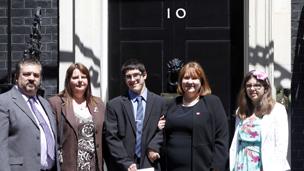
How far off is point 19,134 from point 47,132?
0.85ft

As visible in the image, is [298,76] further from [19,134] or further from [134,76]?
[19,134]

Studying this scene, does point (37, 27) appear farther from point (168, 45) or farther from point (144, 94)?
point (144, 94)

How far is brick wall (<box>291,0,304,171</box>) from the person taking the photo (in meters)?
7.63

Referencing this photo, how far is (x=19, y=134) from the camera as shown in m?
5.35

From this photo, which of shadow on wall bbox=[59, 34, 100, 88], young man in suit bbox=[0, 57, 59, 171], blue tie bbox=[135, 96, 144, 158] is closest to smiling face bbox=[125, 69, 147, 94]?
blue tie bbox=[135, 96, 144, 158]

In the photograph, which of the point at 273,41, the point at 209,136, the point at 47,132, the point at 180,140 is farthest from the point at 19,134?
the point at 273,41

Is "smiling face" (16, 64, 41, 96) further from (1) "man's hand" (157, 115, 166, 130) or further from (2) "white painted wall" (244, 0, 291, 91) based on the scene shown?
(2) "white painted wall" (244, 0, 291, 91)

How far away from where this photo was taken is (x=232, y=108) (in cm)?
805

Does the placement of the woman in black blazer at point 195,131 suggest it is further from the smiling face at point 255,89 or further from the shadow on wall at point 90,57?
the shadow on wall at point 90,57

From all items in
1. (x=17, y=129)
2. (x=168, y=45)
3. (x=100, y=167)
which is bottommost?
(x=100, y=167)

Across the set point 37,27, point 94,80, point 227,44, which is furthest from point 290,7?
point 37,27

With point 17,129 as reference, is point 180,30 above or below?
above

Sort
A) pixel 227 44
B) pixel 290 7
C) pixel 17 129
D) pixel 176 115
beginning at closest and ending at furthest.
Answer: pixel 17 129
pixel 176 115
pixel 290 7
pixel 227 44

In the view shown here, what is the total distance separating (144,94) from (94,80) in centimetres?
198
